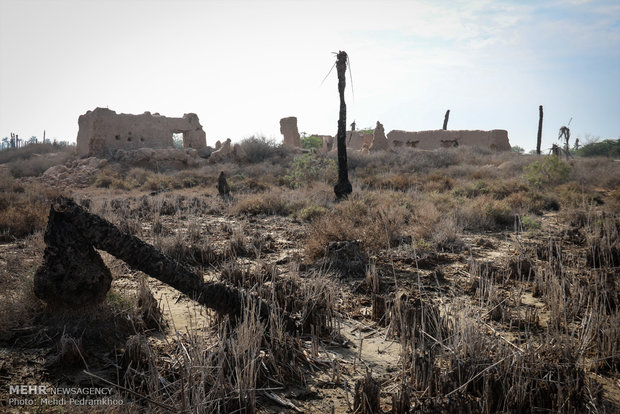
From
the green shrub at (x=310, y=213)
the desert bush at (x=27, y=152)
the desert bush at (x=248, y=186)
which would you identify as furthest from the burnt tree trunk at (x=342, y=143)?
the desert bush at (x=27, y=152)

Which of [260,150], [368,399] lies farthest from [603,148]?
[368,399]

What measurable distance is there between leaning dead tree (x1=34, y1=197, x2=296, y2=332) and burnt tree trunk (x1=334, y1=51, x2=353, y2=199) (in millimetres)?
8966

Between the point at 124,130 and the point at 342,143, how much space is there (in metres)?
17.5

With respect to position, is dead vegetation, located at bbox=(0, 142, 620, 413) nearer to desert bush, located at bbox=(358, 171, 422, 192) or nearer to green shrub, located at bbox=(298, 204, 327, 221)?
green shrub, located at bbox=(298, 204, 327, 221)

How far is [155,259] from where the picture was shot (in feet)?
10.1

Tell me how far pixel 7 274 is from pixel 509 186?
42.6 feet

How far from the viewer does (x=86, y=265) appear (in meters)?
3.19

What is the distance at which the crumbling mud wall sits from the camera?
27.5m

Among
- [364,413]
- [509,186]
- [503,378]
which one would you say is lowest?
[364,413]

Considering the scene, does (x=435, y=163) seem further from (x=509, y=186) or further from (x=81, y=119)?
(x=81, y=119)

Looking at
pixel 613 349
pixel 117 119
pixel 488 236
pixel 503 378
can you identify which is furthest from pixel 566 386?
pixel 117 119

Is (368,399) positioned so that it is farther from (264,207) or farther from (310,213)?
(264,207)

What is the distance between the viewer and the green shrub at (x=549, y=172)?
1336 cm

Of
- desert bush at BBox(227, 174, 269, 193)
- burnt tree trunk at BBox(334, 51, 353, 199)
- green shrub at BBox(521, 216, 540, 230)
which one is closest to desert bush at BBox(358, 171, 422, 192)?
burnt tree trunk at BBox(334, 51, 353, 199)
